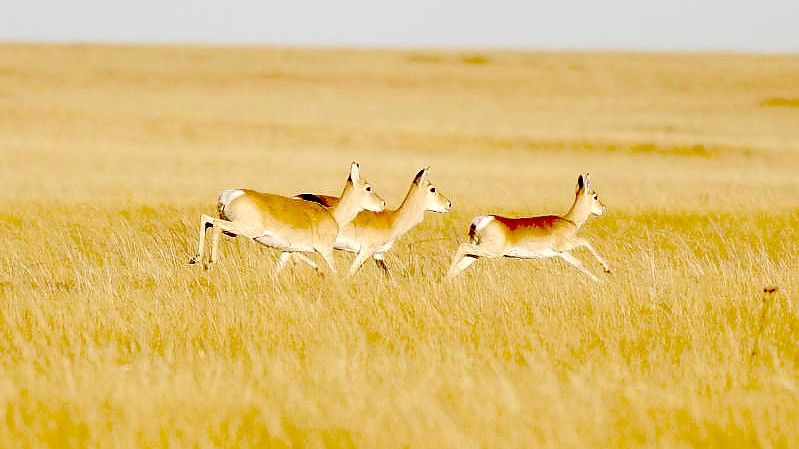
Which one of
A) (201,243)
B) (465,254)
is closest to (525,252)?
(465,254)

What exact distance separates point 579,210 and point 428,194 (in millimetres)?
1724

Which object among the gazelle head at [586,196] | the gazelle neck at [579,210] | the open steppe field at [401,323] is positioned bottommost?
the open steppe field at [401,323]

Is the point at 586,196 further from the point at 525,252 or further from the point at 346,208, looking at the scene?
the point at 346,208

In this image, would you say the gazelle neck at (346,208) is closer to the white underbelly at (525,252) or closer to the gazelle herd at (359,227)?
the gazelle herd at (359,227)

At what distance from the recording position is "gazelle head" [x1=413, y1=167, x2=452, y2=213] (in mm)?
12678

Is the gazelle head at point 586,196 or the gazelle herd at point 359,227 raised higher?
the gazelle head at point 586,196

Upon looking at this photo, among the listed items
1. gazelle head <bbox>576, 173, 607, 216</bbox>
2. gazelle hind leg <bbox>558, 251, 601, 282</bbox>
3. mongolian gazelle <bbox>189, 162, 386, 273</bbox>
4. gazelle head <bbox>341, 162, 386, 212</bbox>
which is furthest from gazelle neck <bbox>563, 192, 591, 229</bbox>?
mongolian gazelle <bbox>189, 162, 386, 273</bbox>

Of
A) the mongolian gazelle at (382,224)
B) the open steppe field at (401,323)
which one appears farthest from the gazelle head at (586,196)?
the mongolian gazelle at (382,224)

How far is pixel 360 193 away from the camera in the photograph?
12.1 meters

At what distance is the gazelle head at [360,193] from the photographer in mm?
11930

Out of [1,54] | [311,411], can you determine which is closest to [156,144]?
[311,411]

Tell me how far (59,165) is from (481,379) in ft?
82.0

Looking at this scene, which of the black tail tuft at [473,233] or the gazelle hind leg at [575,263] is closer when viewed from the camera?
the gazelle hind leg at [575,263]

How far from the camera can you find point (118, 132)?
135ft
